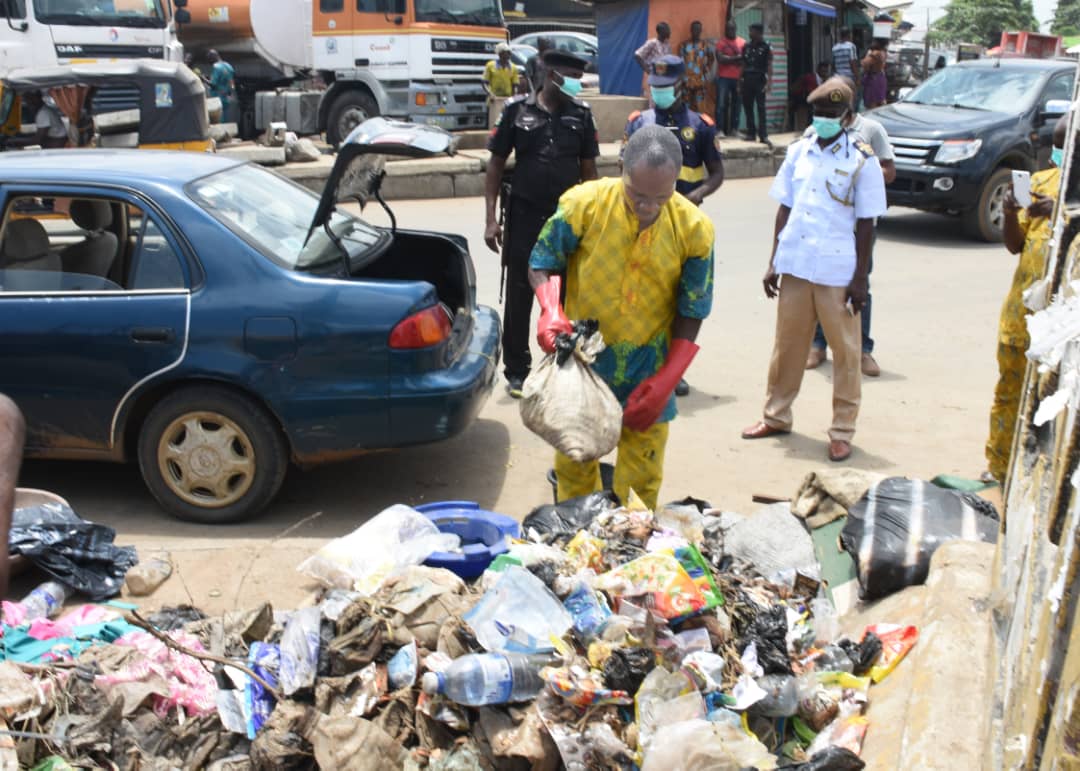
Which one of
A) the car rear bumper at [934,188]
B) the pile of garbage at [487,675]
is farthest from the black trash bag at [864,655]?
the car rear bumper at [934,188]

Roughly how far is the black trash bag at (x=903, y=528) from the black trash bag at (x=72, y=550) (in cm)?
287

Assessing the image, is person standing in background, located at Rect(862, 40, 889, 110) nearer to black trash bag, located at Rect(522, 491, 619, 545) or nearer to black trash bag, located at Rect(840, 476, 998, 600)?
black trash bag, located at Rect(840, 476, 998, 600)

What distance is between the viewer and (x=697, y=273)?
422cm

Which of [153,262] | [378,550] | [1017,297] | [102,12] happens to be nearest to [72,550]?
[378,550]

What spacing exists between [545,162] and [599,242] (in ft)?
7.04

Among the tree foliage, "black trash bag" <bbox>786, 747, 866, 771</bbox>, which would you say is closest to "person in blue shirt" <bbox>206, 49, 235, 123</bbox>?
"black trash bag" <bbox>786, 747, 866, 771</bbox>

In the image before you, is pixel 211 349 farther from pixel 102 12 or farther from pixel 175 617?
pixel 102 12

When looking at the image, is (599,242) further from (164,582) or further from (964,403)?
(964,403)

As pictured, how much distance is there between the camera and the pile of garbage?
9.98ft

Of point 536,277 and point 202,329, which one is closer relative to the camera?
point 536,277

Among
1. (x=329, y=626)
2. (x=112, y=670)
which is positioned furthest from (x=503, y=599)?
(x=112, y=670)

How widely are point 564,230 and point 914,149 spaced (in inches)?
363

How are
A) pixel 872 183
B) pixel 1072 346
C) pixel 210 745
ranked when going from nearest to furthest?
pixel 1072 346 → pixel 210 745 → pixel 872 183

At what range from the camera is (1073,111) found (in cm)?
328
